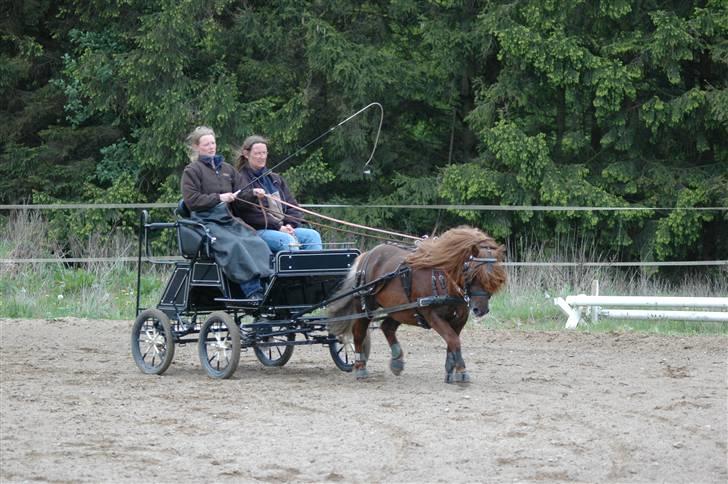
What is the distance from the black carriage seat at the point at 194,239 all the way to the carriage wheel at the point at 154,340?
2.11ft

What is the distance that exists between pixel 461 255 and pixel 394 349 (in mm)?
Result: 1026

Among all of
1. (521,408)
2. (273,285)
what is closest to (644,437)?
(521,408)

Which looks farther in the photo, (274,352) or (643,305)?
(643,305)

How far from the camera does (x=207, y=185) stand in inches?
373

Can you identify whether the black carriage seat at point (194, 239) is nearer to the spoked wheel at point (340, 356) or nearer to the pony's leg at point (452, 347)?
the spoked wheel at point (340, 356)

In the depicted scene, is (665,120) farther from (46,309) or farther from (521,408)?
(521,408)

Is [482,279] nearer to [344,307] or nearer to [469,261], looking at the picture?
[469,261]

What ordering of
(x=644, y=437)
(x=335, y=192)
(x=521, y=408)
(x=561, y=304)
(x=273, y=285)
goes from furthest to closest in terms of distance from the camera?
(x=335, y=192) → (x=561, y=304) → (x=273, y=285) → (x=521, y=408) → (x=644, y=437)

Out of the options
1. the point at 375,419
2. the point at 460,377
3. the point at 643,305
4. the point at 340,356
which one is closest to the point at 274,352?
the point at 340,356

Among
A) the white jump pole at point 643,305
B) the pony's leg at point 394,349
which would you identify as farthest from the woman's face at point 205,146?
the white jump pole at point 643,305

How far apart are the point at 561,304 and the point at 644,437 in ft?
20.6

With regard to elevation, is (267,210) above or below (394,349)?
above

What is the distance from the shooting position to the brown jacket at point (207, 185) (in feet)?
30.5

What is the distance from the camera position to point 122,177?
19.7m
